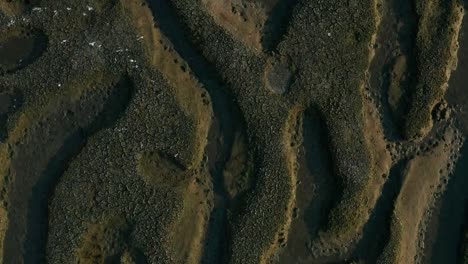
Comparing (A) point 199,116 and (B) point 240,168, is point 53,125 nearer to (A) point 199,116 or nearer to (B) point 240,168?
(A) point 199,116

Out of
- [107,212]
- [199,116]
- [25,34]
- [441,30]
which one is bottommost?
[107,212]

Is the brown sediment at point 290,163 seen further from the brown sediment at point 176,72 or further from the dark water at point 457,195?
the dark water at point 457,195

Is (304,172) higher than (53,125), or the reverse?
(304,172)

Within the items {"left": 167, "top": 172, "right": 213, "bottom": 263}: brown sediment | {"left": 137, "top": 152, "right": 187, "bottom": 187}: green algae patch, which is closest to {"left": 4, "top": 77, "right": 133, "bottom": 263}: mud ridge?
{"left": 137, "top": 152, "right": 187, "bottom": 187}: green algae patch

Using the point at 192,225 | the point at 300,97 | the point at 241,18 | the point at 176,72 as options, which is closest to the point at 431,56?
the point at 300,97

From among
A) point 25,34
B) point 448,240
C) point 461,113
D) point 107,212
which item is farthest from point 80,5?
point 448,240
